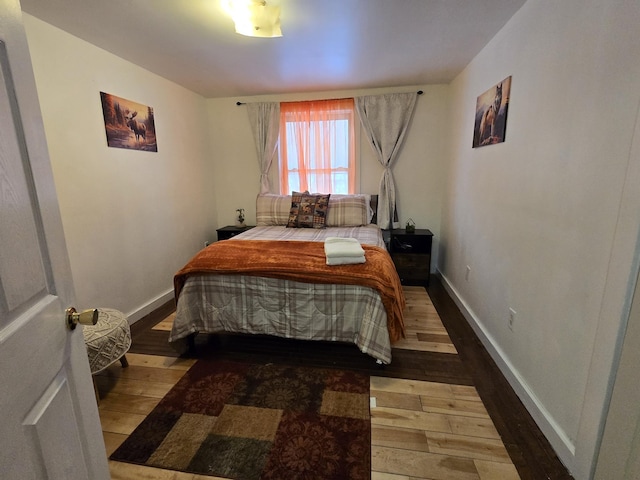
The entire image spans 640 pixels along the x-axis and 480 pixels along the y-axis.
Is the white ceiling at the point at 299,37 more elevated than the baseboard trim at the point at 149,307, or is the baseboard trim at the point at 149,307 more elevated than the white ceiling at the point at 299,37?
the white ceiling at the point at 299,37

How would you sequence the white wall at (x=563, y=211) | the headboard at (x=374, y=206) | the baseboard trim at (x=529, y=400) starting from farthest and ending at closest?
the headboard at (x=374, y=206) → the baseboard trim at (x=529, y=400) → the white wall at (x=563, y=211)

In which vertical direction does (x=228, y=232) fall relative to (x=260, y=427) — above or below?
above

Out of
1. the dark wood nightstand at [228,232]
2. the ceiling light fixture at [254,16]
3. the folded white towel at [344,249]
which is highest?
the ceiling light fixture at [254,16]

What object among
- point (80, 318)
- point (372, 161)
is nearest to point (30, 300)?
point (80, 318)

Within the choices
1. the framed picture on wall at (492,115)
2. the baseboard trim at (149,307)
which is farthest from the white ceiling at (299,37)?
Result: the baseboard trim at (149,307)

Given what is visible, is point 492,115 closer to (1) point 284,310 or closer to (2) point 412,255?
(2) point 412,255

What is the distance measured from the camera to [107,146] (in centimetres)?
243

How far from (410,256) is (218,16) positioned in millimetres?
2797

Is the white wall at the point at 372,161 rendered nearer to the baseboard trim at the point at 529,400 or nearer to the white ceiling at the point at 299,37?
the white ceiling at the point at 299,37

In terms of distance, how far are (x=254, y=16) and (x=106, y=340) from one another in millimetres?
2097

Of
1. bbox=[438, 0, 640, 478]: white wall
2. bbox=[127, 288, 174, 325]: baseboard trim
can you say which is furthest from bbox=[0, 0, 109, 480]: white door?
bbox=[127, 288, 174, 325]: baseboard trim

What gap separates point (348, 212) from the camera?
339cm

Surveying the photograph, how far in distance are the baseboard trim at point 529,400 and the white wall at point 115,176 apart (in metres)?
2.97

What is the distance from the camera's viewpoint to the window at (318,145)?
3680 millimetres
